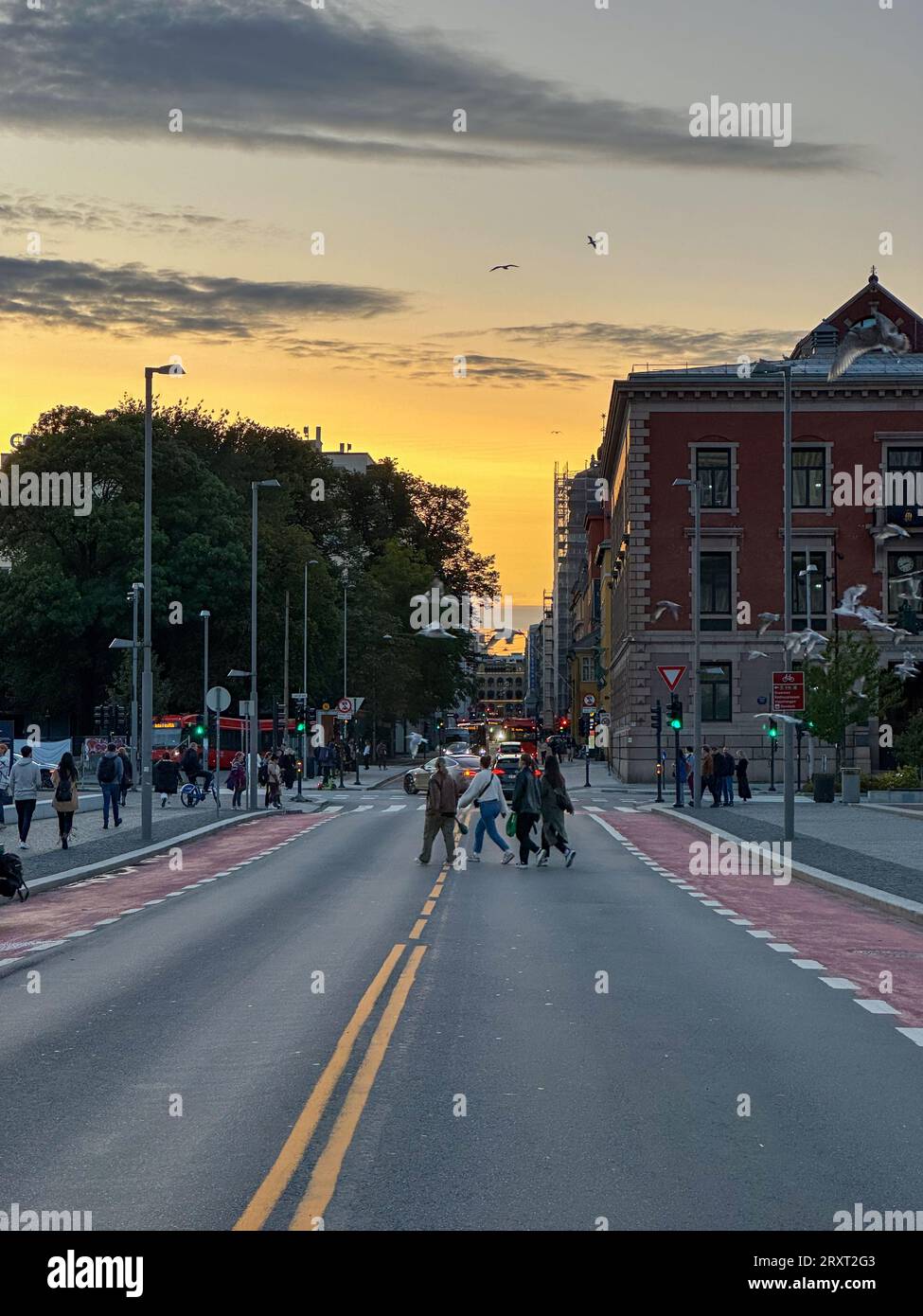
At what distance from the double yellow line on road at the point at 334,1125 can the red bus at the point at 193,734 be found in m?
50.9

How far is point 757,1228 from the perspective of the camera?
22.6 ft

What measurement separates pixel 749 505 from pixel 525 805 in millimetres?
46146

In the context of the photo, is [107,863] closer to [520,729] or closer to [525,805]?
[525,805]

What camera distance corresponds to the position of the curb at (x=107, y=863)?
83.0 feet

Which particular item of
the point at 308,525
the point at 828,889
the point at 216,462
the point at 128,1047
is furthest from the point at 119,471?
the point at 128,1047

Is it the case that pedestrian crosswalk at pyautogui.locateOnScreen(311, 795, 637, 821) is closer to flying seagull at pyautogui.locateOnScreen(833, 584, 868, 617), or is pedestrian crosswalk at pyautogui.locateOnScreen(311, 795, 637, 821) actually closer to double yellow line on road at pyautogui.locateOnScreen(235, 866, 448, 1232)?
flying seagull at pyautogui.locateOnScreen(833, 584, 868, 617)

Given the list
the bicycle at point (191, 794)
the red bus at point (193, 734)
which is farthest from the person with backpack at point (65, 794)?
the red bus at point (193, 734)

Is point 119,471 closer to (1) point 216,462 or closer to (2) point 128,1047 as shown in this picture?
(1) point 216,462

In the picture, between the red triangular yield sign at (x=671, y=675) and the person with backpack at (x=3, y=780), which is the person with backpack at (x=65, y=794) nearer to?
the person with backpack at (x=3, y=780)

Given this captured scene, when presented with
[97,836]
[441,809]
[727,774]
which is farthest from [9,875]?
[727,774]

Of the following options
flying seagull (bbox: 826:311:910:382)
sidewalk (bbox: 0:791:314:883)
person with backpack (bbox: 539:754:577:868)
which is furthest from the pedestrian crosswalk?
flying seagull (bbox: 826:311:910:382)

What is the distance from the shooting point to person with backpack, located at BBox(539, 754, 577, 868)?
90.8 feet

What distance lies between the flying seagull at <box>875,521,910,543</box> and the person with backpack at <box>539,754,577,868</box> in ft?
147

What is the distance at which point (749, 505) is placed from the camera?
72.6 metres
